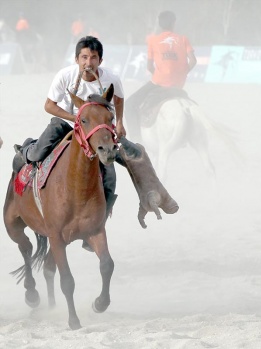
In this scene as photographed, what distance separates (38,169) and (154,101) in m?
6.78

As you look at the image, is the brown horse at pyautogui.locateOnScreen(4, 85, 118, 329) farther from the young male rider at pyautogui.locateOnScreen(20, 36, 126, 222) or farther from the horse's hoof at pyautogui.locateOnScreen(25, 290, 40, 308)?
the horse's hoof at pyautogui.locateOnScreen(25, 290, 40, 308)

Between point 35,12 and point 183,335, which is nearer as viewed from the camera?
point 183,335

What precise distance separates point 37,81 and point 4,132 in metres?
5.54

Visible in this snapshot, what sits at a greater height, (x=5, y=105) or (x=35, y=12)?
(x=35, y=12)

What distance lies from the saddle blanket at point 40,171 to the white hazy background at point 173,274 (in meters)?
1.20

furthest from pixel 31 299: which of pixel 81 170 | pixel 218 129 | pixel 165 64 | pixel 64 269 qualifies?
pixel 165 64

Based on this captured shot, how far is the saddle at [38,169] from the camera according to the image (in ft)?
24.3

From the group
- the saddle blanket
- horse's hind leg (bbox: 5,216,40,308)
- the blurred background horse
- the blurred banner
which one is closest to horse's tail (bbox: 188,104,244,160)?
the blurred background horse

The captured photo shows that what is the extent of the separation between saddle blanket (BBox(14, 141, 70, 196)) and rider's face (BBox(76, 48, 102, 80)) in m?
0.61

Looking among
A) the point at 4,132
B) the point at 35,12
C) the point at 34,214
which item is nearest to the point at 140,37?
the point at 35,12

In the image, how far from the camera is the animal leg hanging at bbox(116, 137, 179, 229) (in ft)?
25.2

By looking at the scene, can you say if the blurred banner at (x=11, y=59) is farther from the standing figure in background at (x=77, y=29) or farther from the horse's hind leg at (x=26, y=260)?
the horse's hind leg at (x=26, y=260)

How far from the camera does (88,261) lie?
36.1ft

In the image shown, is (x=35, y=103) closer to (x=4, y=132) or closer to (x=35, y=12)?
(x=4, y=132)
